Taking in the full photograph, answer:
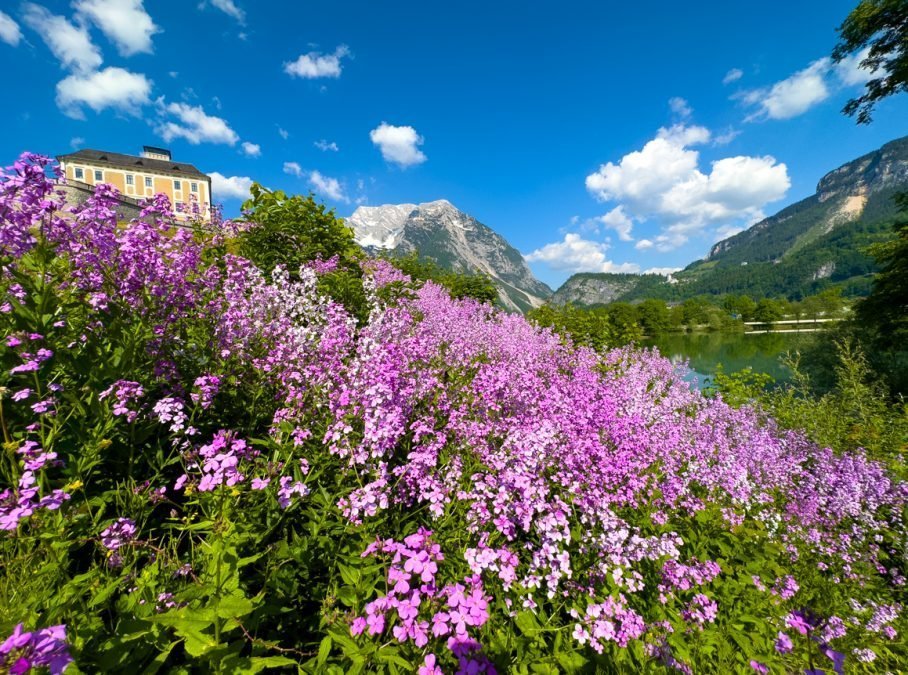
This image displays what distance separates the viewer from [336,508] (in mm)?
2727

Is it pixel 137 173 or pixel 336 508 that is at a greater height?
pixel 137 173

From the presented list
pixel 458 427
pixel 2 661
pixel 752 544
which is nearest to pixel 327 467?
pixel 458 427

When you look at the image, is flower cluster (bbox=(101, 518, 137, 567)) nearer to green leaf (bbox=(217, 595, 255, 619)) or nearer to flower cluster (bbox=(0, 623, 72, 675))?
green leaf (bbox=(217, 595, 255, 619))

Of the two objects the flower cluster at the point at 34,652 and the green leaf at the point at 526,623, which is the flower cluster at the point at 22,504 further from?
the green leaf at the point at 526,623

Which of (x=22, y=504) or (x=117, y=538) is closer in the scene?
(x=22, y=504)

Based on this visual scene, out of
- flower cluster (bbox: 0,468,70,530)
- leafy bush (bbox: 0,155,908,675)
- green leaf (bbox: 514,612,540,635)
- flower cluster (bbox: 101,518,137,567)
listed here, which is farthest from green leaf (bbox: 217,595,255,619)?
green leaf (bbox: 514,612,540,635)

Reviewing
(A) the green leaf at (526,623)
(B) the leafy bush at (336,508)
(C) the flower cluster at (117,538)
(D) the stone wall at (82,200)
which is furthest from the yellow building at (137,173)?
(A) the green leaf at (526,623)

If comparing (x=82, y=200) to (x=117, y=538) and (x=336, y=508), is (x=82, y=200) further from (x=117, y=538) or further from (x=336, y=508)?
(x=336, y=508)

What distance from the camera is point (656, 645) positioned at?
2783mm

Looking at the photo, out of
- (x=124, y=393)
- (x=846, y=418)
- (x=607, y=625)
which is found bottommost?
(x=846, y=418)

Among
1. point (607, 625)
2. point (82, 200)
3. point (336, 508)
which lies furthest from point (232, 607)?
point (82, 200)

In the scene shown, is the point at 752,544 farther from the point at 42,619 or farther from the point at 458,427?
the point at 42,619

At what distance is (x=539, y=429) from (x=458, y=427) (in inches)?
30.9

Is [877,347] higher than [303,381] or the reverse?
the reverse
